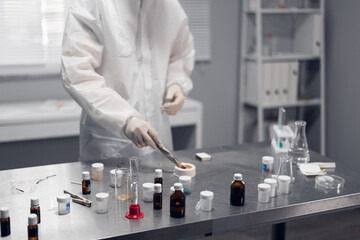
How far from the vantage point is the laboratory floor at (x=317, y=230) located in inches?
112

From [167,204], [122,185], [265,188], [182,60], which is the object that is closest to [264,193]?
[265,188]

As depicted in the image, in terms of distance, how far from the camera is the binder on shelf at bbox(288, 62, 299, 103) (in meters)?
3.57

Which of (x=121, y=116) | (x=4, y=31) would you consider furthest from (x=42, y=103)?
(x=121, y=116)

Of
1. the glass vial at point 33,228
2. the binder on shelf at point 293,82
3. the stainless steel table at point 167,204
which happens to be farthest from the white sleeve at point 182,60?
the binder on shelf at point 293,82

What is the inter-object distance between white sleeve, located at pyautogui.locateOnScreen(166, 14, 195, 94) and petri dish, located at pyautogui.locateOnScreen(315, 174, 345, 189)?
785 millimetres

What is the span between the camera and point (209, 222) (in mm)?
1390

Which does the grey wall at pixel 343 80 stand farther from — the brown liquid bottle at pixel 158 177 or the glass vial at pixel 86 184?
the glass vial at pixel 86 184

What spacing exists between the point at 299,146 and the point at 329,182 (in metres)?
0.27

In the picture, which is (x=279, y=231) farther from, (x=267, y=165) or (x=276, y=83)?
(x=276, y=83)

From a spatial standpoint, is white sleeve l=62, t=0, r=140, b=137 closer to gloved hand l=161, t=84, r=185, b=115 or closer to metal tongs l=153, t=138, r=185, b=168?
metal tongs l=153, t=138, r=185, b=168

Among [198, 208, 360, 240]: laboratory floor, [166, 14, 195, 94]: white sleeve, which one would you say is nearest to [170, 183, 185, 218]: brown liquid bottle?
[166, 14, 195, 94]: white sleeve

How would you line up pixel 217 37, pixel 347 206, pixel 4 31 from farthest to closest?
1. pixel 217 37
2. pixel 4 31
3. pixel 347 206

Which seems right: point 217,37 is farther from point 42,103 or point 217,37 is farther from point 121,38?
point 121,38

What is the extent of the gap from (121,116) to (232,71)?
2108mm
